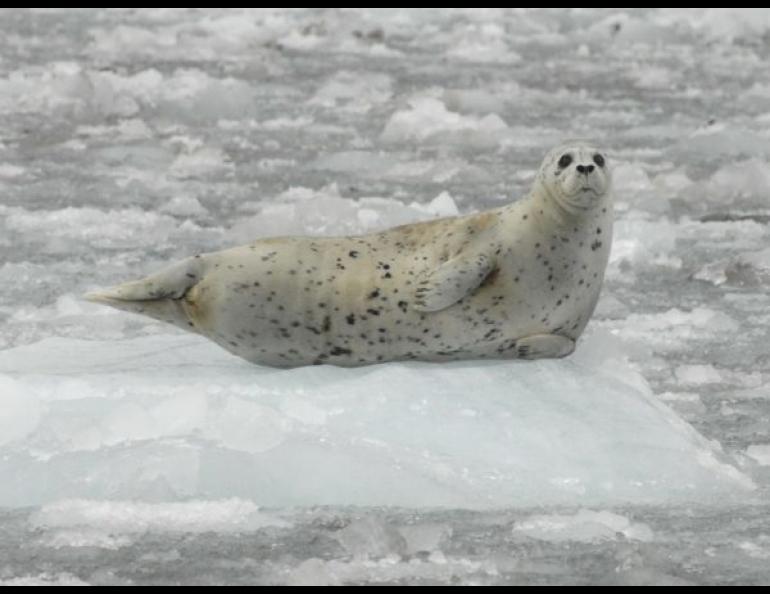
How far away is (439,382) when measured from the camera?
428cm

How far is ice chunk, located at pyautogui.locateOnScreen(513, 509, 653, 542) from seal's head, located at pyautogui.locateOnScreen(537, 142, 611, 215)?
2.89 feet

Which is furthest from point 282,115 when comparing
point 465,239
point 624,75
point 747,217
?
point 465,239

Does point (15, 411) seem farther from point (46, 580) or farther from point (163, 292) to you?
point (46, 580)

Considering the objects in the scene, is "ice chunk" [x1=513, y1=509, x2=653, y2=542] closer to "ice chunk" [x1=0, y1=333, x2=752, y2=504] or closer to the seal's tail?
"ice chunk" [x1=0, y1=333, x2=752, y2=504]

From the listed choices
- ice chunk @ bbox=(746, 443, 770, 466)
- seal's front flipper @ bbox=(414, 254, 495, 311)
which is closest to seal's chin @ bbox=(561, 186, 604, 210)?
seal's front flipper @ bbox=(414, 254, 495, 311)

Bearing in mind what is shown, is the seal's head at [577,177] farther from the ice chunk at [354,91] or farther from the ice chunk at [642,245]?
the ice chunk at [354,91]

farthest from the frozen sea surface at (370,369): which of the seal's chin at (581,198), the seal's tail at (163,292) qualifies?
the seal's chin at (581,198)

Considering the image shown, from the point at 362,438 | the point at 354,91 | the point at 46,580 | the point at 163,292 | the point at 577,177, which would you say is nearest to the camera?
the point at 46,580

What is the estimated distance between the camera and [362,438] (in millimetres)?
4027

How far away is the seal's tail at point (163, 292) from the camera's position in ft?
14.8

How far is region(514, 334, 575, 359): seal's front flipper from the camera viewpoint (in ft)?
14.5

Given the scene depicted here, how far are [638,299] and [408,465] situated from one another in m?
1.96

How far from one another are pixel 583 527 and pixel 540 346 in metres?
0.79

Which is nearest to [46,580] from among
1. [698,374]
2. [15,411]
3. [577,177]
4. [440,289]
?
[15,411]
